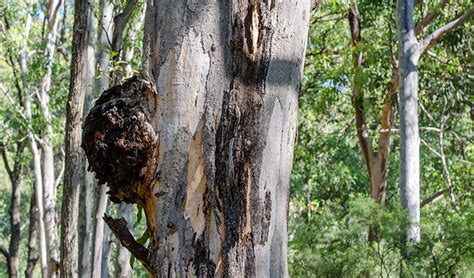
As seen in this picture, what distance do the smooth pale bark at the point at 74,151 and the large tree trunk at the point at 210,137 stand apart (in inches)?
259

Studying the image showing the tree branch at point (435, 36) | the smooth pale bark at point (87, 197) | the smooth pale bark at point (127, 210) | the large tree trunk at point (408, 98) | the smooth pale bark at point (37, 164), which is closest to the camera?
the smooth pale bark at point (87, 197)

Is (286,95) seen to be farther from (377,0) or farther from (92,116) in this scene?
(377,0)

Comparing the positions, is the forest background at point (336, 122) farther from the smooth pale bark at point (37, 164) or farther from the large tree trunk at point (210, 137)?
the large tree trunk at point (210, 137)

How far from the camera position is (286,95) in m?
2.56

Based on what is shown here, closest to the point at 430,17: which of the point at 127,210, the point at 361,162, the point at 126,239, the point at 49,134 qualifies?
the point at 127,210

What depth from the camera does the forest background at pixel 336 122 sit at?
28.8 ft

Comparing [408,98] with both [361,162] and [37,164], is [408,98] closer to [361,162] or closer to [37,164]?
[37,164]

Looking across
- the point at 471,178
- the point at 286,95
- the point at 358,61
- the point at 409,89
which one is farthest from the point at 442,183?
the point at 286,95

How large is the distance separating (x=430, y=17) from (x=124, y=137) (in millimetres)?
14604

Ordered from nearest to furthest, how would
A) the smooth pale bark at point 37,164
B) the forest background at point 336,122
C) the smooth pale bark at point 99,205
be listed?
1. the forest background at point 336,122
2. the smooth pale bark at point 99,205
3. the smooth pale bark at point 37,164

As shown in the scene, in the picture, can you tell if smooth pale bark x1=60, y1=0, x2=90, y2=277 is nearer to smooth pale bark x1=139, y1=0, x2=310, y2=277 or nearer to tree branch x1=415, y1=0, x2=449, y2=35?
smooth pale bark x1=139, y1=0, x2=310, y2=277

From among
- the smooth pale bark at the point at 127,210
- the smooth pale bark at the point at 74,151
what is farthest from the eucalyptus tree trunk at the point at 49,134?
the smooth pale bark at the point at 74,151

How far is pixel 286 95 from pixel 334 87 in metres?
15.7

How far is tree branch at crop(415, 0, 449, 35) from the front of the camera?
16.0 meters
